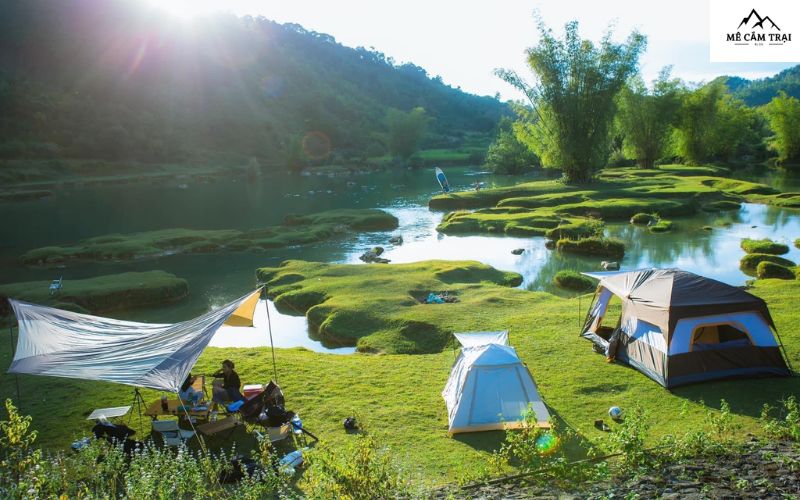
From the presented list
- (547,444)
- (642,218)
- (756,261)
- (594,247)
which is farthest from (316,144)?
(547,444)

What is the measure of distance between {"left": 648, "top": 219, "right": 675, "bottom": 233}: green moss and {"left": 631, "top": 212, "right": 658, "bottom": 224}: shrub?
2.29 meters

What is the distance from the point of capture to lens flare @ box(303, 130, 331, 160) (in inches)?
6168

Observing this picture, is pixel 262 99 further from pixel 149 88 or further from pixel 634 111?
pixel 634 111

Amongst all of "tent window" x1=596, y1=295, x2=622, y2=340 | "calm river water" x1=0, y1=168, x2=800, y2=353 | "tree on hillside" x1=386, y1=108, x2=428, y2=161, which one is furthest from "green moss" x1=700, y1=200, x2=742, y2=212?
"tree on hillside" x1=386, y1=108, x2=428, y2=161

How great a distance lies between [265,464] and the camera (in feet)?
35.1

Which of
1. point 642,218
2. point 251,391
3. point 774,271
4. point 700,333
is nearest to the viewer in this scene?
point 251,391

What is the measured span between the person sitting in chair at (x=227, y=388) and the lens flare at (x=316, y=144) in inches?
5504


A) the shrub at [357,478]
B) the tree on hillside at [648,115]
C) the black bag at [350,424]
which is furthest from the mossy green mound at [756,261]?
the tree on hillside at [648,115]

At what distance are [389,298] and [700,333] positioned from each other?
13996 millimetres

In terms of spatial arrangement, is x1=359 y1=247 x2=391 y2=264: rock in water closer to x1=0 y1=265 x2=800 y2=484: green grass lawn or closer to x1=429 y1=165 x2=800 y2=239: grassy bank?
x1=429 y1=165 x2=800 y2=239: grassy bank

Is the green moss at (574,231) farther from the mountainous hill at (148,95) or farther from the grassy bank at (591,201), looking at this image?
the mountainous hill at (148,95)

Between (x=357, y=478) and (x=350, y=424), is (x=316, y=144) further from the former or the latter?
(x=357, y=478)

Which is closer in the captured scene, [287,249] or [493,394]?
[493,394]

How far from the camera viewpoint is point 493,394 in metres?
14.6
